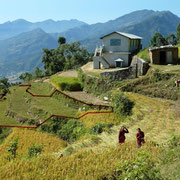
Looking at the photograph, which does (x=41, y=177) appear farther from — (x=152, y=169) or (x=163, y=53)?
(x=163, y=53)

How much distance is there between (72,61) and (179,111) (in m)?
50.0

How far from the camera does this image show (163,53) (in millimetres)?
28984

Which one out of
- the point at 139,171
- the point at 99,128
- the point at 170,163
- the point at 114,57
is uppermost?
the point at 114,57

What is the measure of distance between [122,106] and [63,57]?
52208 mm

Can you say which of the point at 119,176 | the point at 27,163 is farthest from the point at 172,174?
the point at 27,163

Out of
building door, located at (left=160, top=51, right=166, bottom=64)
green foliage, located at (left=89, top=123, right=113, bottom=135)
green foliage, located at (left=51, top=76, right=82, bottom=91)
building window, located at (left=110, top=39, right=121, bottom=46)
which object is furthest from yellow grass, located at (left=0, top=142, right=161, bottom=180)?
building window, located at (left=110, top=39, right=121, bottom=46)

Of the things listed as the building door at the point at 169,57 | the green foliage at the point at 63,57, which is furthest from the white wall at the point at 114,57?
the green foliage at the point at 63,57

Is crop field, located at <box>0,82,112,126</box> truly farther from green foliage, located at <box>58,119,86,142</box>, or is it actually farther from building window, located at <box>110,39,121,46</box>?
building window, located at <box>110,39,121,46</box>

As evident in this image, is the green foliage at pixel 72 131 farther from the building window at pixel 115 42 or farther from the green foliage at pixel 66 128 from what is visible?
the building window at pixel 115 42

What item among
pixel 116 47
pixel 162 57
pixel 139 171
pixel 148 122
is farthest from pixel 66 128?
pixel 116 47

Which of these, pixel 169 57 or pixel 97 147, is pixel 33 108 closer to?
pixel 97 147

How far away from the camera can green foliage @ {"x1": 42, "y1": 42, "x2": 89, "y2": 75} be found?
6538cm

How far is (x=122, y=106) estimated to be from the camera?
62.7ft

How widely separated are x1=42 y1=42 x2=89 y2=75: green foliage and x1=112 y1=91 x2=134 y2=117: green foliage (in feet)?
151
